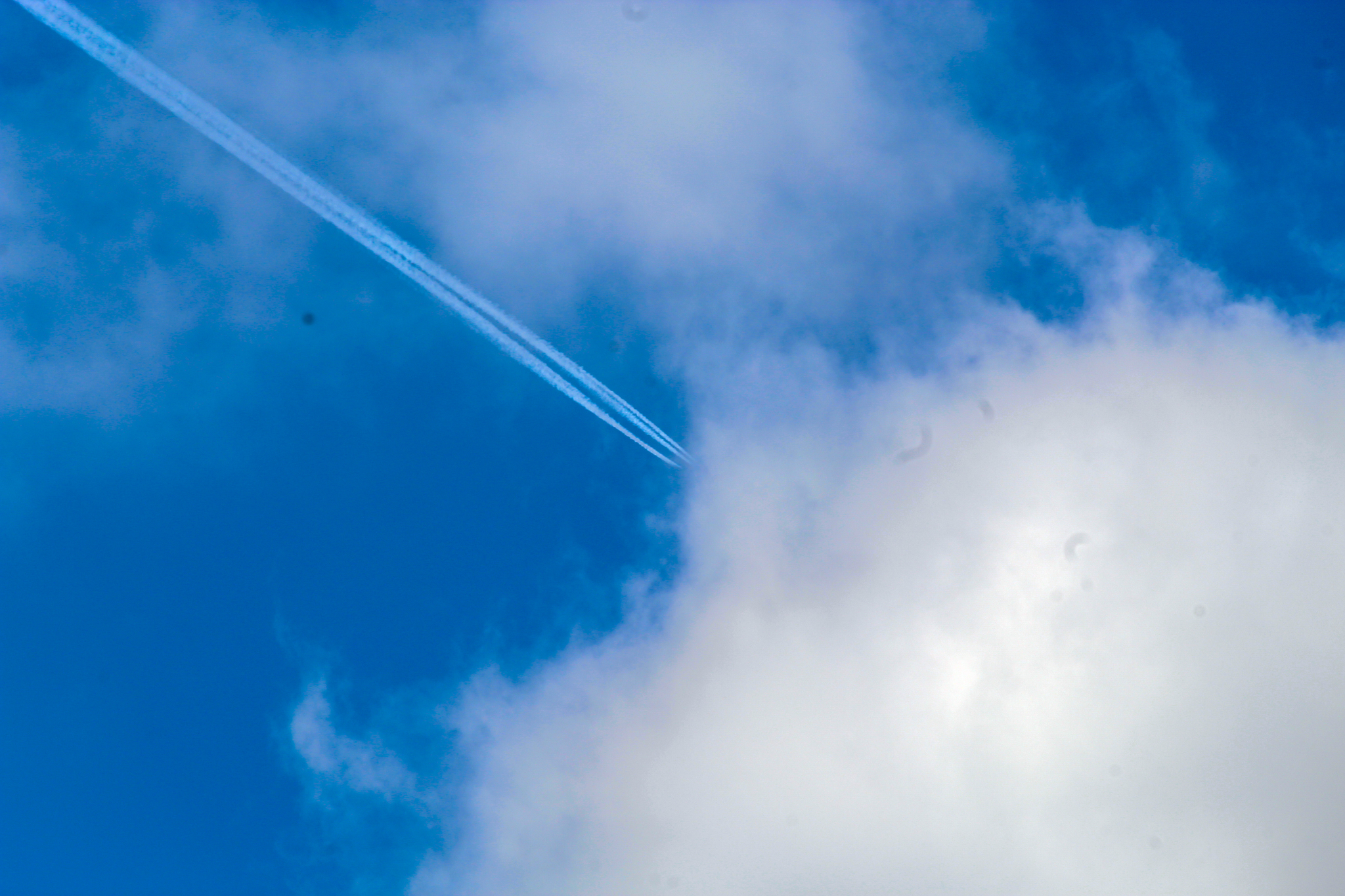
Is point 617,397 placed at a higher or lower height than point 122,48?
lower

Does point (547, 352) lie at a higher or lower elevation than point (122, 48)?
lower

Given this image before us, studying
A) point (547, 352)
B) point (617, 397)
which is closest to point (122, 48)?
point (547, 352)

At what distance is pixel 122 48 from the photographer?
3216 centimetres

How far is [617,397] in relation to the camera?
113 ft

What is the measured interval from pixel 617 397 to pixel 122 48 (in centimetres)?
2404

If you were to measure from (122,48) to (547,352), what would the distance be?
2053cm

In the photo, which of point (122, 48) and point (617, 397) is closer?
point (122, 48)

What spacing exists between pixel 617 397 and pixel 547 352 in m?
3.51

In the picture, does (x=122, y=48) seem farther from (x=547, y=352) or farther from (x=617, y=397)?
(x=617, y=397)
